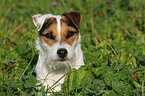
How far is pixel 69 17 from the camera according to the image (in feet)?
11.4

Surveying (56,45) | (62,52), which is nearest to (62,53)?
(62,52)

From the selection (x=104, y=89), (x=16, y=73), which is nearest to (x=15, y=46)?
(x=16, y=73)

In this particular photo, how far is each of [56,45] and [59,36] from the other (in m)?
0.24

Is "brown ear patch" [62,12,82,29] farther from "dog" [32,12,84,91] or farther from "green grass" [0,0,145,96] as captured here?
"green grass" [0,0,145,96]

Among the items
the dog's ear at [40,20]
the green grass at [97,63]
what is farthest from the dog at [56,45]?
the green grass at [97,63]

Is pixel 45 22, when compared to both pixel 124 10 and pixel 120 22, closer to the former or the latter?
pixel 120 22

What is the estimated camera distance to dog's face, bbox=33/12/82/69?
3102mm

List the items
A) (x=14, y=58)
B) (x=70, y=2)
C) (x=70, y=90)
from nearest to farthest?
1. (x=70, y=90)
2. (x=14, y=58)
3. (x=70, y=2)

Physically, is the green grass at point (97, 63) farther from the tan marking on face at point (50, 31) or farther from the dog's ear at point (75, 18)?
the dog's ear at point (75, 18)

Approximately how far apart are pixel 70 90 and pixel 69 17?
1.31m

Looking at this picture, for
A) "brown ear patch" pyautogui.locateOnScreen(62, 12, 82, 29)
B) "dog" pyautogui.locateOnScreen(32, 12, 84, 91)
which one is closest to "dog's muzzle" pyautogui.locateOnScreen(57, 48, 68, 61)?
"dog" pyautogui.locateOnScreen(32, 12, 84, 91)

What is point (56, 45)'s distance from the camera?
312 centimetres

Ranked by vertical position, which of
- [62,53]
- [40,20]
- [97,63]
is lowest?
[97,63]

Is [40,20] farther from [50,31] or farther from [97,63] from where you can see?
[97,63]
